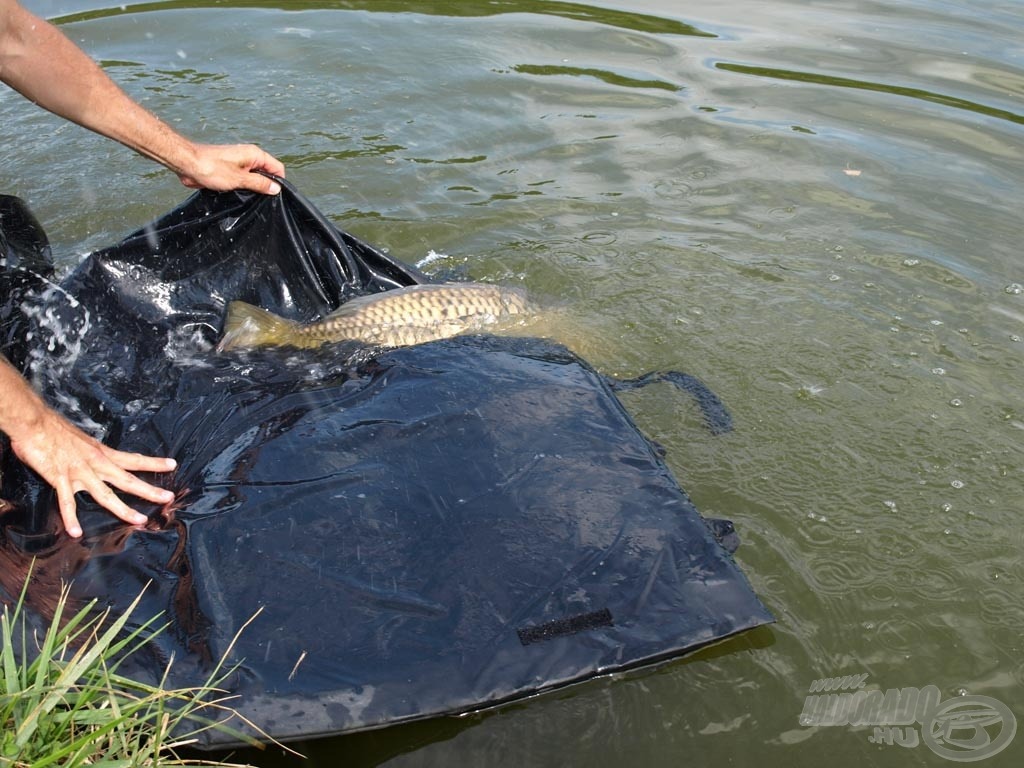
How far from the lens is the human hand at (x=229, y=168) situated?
11.6 ft

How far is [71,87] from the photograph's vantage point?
11.0 ft

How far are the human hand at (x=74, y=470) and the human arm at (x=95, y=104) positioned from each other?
1.24 metres

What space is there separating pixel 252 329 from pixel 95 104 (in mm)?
987

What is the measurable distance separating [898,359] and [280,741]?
121 inches

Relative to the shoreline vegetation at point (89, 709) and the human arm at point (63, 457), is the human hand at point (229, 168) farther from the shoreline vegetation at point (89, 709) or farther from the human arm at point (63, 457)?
the shoreline vegetation at point (89, 709)

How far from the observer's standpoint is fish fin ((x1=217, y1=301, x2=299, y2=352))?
3.60m

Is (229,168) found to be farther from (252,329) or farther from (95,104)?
(252,329)

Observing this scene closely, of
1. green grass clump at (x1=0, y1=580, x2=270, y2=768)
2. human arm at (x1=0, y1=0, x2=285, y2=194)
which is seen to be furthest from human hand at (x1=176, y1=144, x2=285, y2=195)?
green grass clump at (x1=0, y1=580, x2=270, y2=768)

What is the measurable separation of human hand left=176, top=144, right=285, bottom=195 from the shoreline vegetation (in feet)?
6.17

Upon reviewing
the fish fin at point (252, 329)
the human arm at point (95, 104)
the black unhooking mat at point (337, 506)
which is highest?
the human arm at point (95, 104)

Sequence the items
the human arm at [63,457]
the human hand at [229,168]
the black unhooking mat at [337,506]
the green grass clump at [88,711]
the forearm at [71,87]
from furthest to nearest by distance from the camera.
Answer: the human hand at [229,168] → the forearm at [71,87] → the human arm at [63,457] → the black unhooking mat at [337,506] → the green grass clump at [88,711]

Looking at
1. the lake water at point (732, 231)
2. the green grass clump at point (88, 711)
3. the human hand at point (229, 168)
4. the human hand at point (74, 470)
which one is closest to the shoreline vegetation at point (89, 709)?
the green grass clump at point (88, 711)

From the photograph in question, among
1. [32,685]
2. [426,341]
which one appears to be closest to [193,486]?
[32,685]

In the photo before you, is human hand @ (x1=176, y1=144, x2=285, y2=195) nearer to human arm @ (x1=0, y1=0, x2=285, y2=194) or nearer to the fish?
human arm @ (x1=0, y1=0, x2=285, y2=194)
